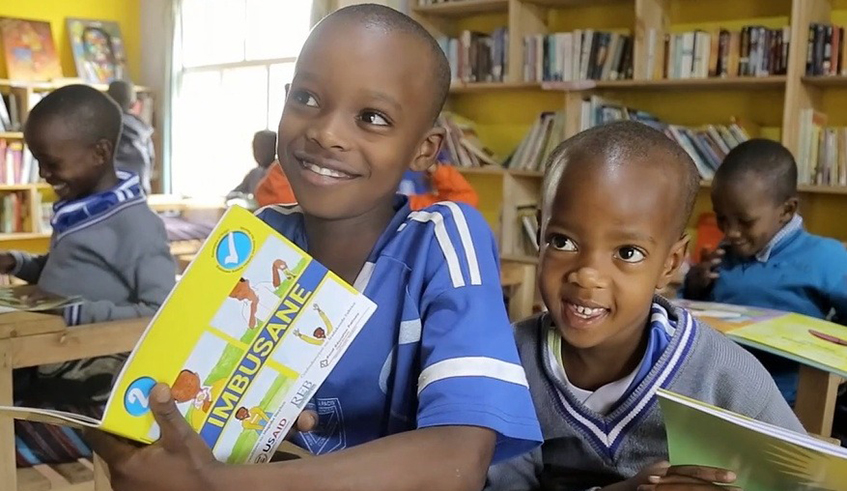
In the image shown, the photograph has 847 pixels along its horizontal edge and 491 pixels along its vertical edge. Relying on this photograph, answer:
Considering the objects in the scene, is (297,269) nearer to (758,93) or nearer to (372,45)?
(372,45)

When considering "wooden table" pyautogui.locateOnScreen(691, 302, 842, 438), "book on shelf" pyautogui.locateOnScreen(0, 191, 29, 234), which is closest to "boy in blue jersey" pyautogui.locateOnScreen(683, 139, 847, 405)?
"wooden table" pyautogui.locateOnScreen(691, 302, 842, 438)

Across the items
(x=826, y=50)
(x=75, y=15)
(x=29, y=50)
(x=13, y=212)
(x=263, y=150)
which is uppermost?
(x=75, y=15)

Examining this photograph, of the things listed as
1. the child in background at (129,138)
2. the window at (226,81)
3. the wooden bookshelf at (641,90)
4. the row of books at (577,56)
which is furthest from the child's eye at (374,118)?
the child in background at (129,138)

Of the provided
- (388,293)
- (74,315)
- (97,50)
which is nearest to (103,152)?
(74,315)

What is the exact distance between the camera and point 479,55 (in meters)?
4.44

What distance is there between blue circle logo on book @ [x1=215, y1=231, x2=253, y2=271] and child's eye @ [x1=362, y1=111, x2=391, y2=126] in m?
0.27

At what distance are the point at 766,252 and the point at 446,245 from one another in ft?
5.28

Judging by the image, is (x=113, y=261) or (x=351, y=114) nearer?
(x=351, y=114)

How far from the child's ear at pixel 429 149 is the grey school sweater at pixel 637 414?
338 millimetres

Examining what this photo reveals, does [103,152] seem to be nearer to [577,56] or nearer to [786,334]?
[786,334]

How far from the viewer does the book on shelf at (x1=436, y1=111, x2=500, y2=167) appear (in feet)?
14.6

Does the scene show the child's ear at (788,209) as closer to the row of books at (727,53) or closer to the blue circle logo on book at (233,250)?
the row of books at (727,53)

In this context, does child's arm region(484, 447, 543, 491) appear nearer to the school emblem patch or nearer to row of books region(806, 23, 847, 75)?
the school emblem patch

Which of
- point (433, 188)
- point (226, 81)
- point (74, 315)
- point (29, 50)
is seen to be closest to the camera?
point (74, 315)
